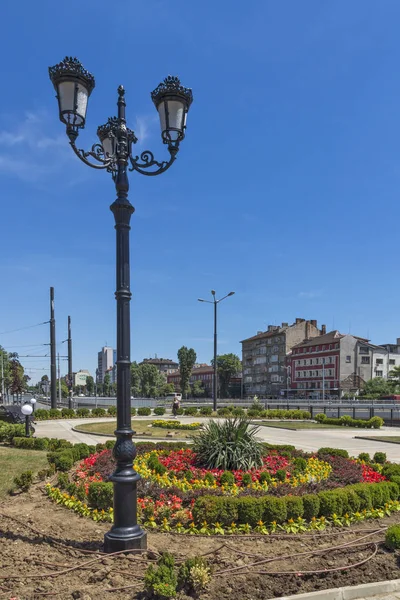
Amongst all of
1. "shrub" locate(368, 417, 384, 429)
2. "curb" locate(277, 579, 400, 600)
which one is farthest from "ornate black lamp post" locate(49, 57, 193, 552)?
"shrub" locate(368, 417, 384, 429)

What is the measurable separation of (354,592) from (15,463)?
8734mm

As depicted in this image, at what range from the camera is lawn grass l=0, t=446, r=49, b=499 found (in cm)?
923

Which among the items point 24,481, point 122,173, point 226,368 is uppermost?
point 122,173

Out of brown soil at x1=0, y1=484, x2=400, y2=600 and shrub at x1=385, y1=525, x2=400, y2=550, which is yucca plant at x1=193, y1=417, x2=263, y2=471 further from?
shrub at x1=385, y1=525, x2=400, y2=550

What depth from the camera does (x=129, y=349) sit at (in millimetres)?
5523

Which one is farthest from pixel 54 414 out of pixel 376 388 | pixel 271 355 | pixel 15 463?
pixel 271 355

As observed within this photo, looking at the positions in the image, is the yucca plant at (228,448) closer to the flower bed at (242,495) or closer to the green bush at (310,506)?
the flower bed at (242,495)

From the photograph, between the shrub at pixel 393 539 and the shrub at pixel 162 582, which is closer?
the shrub at pixel 162 582

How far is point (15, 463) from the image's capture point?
436 inches

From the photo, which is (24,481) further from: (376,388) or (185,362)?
(185,362)

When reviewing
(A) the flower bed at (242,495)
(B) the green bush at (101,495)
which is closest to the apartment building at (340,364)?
(A) the flower bed at (242,495)

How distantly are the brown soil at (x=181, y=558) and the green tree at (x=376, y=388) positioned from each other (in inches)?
2891

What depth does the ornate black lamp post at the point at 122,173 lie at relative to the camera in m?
5.27

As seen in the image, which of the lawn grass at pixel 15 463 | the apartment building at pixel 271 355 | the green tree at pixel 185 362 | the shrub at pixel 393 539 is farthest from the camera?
the apartment building at pixel 271 355
